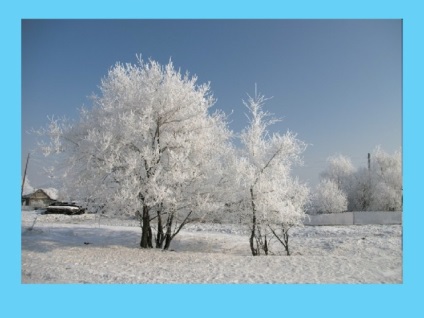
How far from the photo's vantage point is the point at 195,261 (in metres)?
7.36

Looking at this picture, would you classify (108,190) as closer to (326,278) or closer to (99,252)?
(99,252)

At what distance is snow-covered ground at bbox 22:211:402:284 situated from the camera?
6.29m

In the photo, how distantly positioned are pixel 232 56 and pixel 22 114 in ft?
12.9

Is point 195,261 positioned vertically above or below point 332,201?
below

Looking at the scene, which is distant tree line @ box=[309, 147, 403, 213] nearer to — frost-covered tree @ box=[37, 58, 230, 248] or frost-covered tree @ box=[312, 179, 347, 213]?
frost-covered tree @ box=[312, 179, 347, 213]

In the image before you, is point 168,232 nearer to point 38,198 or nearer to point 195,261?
point 195,261

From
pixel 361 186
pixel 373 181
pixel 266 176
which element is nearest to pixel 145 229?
pixel 266 176

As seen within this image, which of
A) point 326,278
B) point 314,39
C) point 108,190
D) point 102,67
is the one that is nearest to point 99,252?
point 108,190

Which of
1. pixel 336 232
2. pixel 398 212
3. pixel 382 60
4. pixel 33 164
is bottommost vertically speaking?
pixel 336 232

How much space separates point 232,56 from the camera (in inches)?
293

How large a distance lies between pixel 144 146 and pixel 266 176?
2.79 metres

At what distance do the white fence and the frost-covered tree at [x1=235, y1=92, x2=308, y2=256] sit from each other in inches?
51.6

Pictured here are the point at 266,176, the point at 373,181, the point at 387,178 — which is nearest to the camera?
the point at 387,178

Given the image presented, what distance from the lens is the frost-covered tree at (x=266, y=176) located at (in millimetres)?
8578
